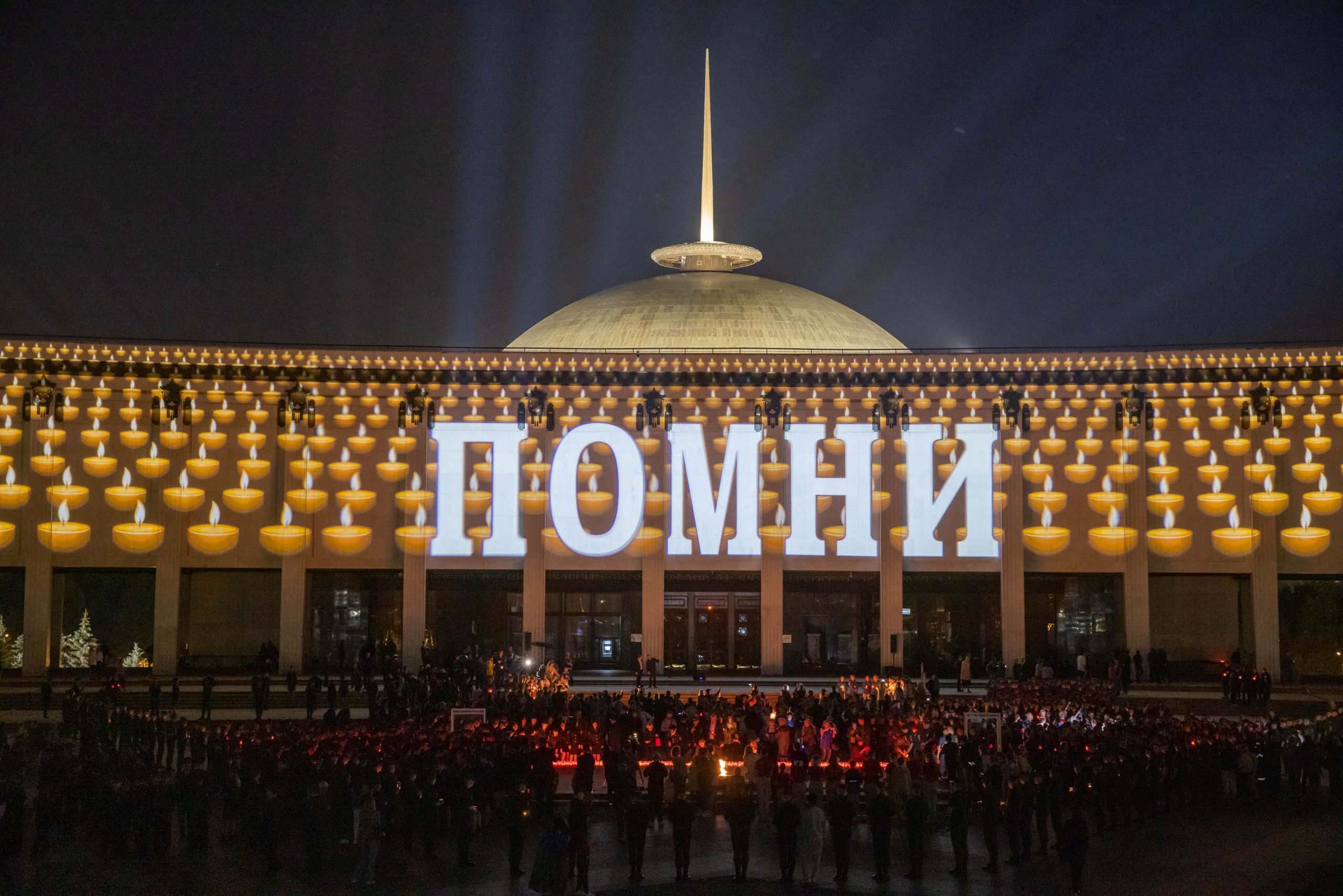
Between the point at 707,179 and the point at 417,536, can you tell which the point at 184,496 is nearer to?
the point at 417,536

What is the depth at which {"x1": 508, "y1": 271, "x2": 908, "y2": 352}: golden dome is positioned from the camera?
42.5 metres

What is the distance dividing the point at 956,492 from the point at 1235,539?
7.33 m

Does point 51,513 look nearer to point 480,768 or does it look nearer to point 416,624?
point 416,624

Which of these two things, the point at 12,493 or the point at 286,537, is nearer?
the point at 12,493

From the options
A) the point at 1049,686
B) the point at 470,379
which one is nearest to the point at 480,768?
the point at 1049,686

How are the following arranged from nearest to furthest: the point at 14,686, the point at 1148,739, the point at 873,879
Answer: the point at 873,879 < the point at 1148,739 < the point at 14,686

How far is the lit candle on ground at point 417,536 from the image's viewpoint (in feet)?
114

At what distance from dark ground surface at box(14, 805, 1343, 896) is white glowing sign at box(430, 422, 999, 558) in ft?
63.1

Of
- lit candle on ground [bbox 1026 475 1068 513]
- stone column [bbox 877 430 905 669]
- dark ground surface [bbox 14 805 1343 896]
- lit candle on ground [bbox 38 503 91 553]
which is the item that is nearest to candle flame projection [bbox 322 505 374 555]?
lit candle on ground [bbox 38 503 91 553]

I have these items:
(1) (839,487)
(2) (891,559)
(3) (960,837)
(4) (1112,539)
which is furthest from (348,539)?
(3) (960,837)

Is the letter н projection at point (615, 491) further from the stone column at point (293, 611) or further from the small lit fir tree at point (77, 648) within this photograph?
the small lit fir tree at point (77, 648)

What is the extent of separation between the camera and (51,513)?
35438 millimetres

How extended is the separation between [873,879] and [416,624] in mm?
23432

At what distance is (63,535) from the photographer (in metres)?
33.7
